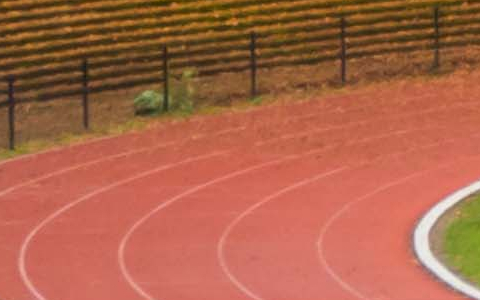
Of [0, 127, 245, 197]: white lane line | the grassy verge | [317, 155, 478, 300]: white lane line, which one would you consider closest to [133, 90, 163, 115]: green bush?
[0, 127, 245, 197]: white lane line

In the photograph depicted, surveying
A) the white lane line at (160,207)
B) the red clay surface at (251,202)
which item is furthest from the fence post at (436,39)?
the white lane line at (160,207)

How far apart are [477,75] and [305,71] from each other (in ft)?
9.01

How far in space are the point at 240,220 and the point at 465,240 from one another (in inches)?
111

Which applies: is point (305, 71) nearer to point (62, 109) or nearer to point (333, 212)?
point (62, 109)

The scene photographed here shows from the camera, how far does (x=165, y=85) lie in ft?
92.0

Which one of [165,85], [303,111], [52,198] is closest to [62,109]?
[165,85]

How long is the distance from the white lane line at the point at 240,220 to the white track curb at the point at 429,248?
196 centimetres

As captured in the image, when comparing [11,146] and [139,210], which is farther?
[11,146]

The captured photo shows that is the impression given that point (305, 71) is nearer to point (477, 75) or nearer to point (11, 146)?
point (477, 75)

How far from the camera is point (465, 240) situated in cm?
2066

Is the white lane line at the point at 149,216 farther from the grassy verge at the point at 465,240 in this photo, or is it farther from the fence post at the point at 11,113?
the fence post at the point at 11,113

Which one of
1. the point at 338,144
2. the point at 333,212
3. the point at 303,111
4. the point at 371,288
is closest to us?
the point at 371,288

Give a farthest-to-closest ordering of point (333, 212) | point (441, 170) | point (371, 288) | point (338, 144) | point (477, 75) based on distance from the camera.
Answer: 1. point (477, 75)
2. point (338, 144)
3. point (441, 170)
4. point (333, 212)
5. point (371, 288)

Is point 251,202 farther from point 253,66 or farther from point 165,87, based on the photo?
point 253,66
